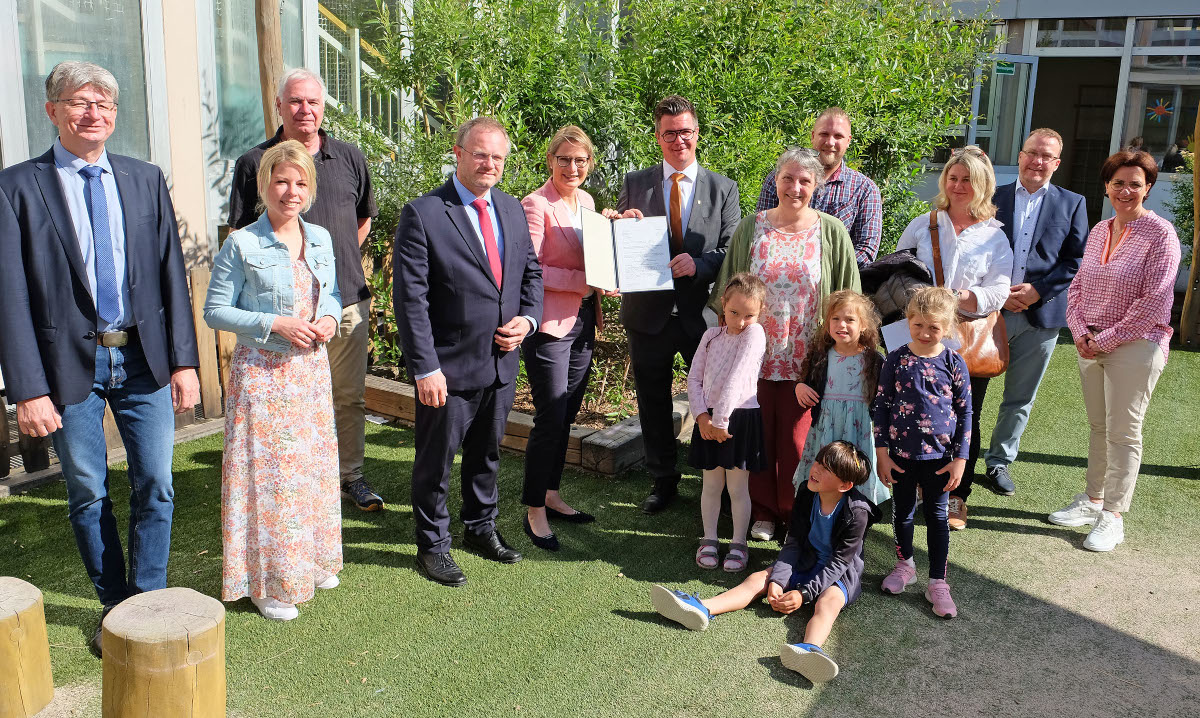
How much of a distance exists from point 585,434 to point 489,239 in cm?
192

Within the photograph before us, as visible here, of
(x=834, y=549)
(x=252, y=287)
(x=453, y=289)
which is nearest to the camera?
(x=252, y=287)

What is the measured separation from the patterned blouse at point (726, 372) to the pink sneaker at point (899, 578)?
3.27 feet

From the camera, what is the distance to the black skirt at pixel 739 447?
173 inches

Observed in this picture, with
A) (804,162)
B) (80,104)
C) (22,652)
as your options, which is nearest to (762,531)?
(804,162)

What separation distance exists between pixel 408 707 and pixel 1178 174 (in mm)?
12123

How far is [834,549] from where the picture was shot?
4.12m

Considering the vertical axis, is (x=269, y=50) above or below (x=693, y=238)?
above

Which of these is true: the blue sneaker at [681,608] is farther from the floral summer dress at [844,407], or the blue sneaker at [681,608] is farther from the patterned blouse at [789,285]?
the patterned blouse at [789,285]

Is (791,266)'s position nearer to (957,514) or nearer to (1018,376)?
(957,514)

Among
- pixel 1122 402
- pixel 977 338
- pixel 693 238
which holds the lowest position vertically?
pixel 1122 402

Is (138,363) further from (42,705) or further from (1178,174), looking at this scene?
(1178,174)

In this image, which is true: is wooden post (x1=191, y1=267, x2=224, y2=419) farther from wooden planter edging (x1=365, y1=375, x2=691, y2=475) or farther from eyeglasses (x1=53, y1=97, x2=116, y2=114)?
eyeglasses (x1=53, y1=97, x2=116, y2=114)

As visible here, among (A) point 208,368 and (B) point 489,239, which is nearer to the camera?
(B) point 489,239

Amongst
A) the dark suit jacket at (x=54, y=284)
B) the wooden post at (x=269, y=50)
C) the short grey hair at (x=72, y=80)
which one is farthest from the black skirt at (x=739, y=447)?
the wooden post at (x=269, y=50)
